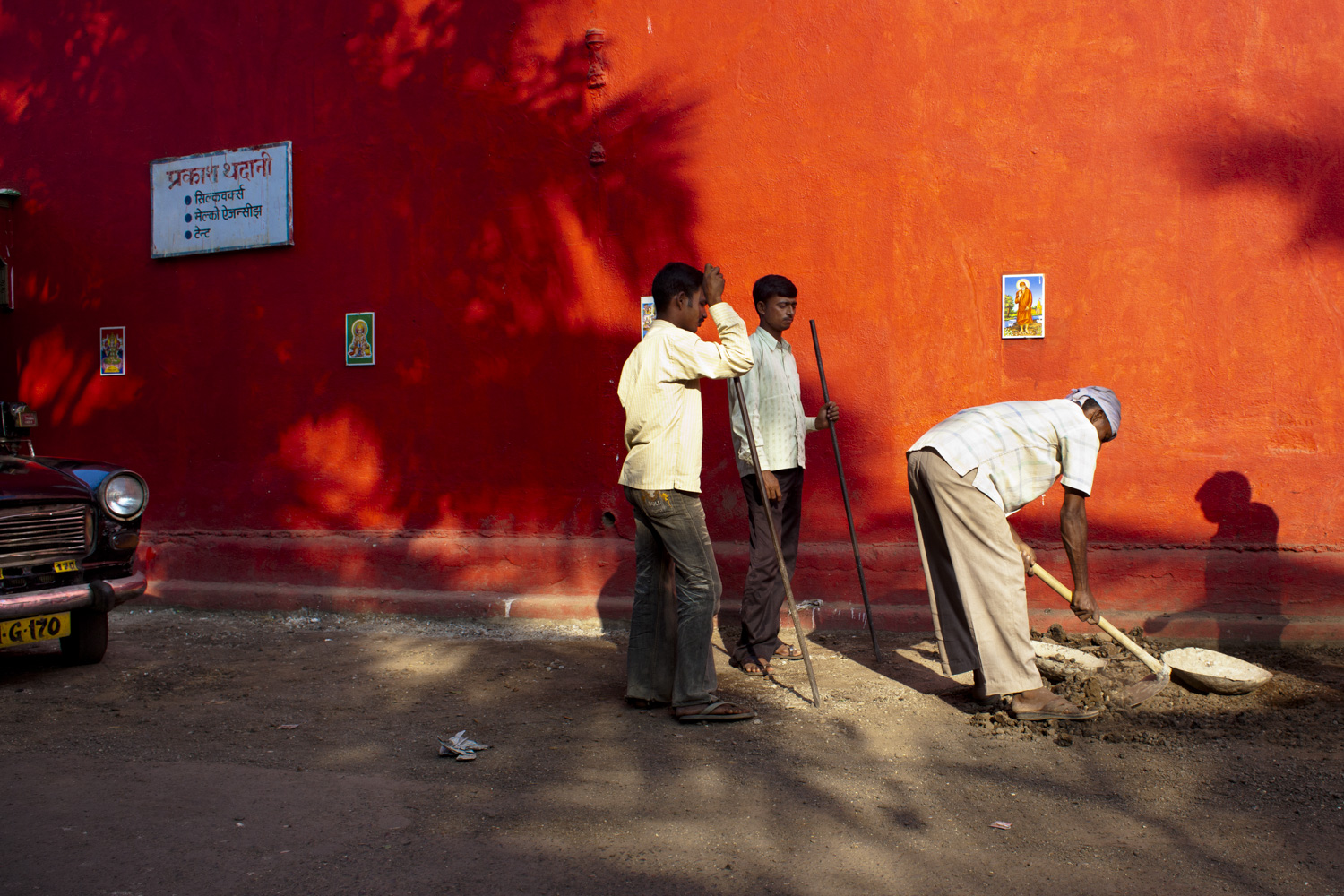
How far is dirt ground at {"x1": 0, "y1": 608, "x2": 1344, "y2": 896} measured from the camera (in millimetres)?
2670

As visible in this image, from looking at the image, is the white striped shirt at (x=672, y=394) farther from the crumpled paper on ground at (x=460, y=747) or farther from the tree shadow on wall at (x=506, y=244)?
the tree shadow on wall at (x=506, y=244)

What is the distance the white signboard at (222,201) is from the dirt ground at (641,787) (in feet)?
11.2

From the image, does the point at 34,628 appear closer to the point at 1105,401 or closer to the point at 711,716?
the point at 711,716

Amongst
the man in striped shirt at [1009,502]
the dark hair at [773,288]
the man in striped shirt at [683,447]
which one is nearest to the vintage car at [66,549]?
the man in striped shirt at [683,447]

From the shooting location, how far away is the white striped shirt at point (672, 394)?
400 centimetres

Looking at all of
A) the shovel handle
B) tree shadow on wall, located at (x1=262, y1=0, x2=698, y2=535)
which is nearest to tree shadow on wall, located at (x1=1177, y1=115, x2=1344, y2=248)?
the shovel handle

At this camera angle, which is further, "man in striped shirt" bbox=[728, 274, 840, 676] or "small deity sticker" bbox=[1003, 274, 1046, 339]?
"small deity sticker" bbox=[1003, 274, 1046, 339]

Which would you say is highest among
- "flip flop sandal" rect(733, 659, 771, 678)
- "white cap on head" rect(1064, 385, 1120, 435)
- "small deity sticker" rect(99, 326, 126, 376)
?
"small deity sticker" rect(99, 326, 126, 376)

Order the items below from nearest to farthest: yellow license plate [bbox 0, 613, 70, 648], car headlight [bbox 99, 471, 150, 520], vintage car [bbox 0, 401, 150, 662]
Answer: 1. yellow license plate [bbox 0, 613, 70, 648]
2. vintage car [bbox 0, 401, 150, 662]
3. car headlight [bbox 99, 471, 150, 520]

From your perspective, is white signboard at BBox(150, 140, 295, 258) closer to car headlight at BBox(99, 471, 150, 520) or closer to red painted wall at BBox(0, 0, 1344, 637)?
red painted wall at BBox(0, 0, 1344, 637)

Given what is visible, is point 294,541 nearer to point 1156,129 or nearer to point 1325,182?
point 1156,129

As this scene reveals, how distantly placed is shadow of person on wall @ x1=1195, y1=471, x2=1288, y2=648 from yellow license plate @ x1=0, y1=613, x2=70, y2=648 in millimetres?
5874

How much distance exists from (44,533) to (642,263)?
361 cm

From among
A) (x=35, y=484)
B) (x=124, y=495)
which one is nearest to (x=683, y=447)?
(x=124, y=495)
